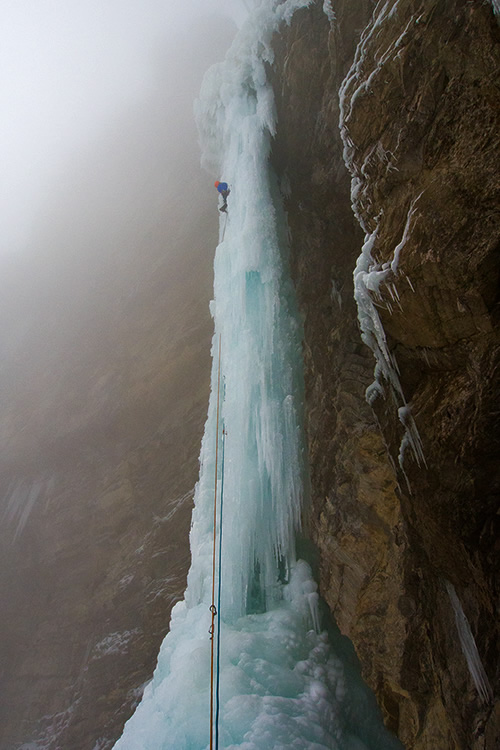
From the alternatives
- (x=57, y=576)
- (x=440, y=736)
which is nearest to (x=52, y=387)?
(x=57, y=576)

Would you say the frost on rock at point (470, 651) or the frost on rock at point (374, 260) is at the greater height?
the frost on rock at point (374, 260)

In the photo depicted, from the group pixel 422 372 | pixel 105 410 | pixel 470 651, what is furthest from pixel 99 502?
pixel 422 372

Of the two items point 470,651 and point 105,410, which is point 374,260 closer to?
point 470,651

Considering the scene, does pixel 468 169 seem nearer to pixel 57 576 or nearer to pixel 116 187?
pixel 57 576

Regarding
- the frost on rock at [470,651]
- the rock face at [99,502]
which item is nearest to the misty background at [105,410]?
the rock face at [99,502]

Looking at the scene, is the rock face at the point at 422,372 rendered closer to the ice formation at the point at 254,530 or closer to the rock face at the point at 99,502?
the ice formation at the point at 254,530

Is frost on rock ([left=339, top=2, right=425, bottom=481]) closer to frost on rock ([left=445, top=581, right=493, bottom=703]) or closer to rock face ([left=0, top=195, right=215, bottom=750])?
frost on rock ([left=445, top=581, right=493, bottom=703])

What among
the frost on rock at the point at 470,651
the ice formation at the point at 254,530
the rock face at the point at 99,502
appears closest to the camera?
the frost on rock at the point at 470,651
